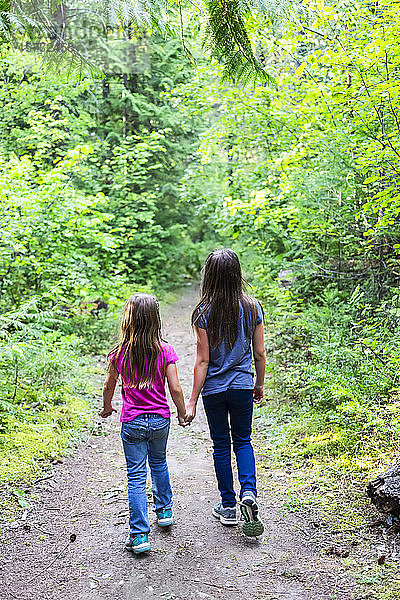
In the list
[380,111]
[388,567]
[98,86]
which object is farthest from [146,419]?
[98,86]

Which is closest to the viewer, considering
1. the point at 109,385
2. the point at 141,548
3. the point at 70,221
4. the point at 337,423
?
the point at 141,548

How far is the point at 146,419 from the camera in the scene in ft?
13.6

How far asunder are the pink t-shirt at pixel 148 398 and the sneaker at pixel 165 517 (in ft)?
2.81

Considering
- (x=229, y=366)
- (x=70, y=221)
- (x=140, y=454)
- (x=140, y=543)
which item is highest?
(x=70, y=221)

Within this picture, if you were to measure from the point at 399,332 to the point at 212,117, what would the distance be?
16.5m

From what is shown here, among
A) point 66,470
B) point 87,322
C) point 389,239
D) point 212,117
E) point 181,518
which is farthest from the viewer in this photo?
point 212,117

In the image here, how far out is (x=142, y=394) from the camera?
4.18 m

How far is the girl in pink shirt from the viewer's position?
4137 mm

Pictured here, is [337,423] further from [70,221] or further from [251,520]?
[70,221]

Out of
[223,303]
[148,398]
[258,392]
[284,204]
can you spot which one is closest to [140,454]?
[148,398]

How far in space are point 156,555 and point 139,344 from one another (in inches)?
62.0

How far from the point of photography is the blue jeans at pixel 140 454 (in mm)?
4110

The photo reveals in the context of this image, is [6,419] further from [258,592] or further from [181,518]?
[258,592]

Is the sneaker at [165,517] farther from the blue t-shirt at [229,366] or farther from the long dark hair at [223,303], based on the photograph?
the long dark hair at [223,303]
